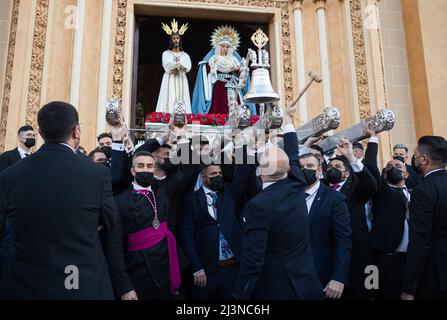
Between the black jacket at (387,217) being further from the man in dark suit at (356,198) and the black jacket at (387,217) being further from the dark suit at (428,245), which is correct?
the dark suit at (428,245)

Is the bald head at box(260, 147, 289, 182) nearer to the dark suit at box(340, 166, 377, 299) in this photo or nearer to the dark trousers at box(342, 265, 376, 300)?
the dark suit at box(340, 166, 377, 299)

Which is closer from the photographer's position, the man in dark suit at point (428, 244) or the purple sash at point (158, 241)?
the man in dark suit at point (428, 244)

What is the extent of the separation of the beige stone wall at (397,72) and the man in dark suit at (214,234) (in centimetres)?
648

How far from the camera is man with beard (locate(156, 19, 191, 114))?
9219mm

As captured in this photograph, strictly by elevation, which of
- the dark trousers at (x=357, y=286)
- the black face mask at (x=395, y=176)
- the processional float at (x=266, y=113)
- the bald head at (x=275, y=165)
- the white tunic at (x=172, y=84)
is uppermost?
the white tunic at (x=172, y=84)

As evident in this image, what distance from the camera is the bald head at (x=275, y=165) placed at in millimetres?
3225

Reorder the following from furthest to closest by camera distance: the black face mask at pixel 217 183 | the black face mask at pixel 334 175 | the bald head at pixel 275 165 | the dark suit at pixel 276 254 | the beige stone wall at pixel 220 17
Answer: the beige stone wall at pixel 220 17
the black face mask at pixel 334 175
the black face mask at pixel 217 183
the bald head at pixel 275 165
the dark suit at pixel 276 254

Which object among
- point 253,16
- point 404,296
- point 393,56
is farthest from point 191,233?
point 393,56

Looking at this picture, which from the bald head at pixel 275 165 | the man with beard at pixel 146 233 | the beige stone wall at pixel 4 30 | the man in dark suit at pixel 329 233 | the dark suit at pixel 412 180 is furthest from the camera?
the beige stone wall at pixel 4 30

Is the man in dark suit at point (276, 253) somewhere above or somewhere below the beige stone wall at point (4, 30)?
below

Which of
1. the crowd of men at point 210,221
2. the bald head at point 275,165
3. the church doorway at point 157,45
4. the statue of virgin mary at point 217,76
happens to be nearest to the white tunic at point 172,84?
the statue of virgin mary at point 217,76

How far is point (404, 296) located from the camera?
341 centimetres

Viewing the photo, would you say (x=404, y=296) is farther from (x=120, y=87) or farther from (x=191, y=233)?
(x=120, y=87)

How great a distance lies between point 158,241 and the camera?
3.69 meters
